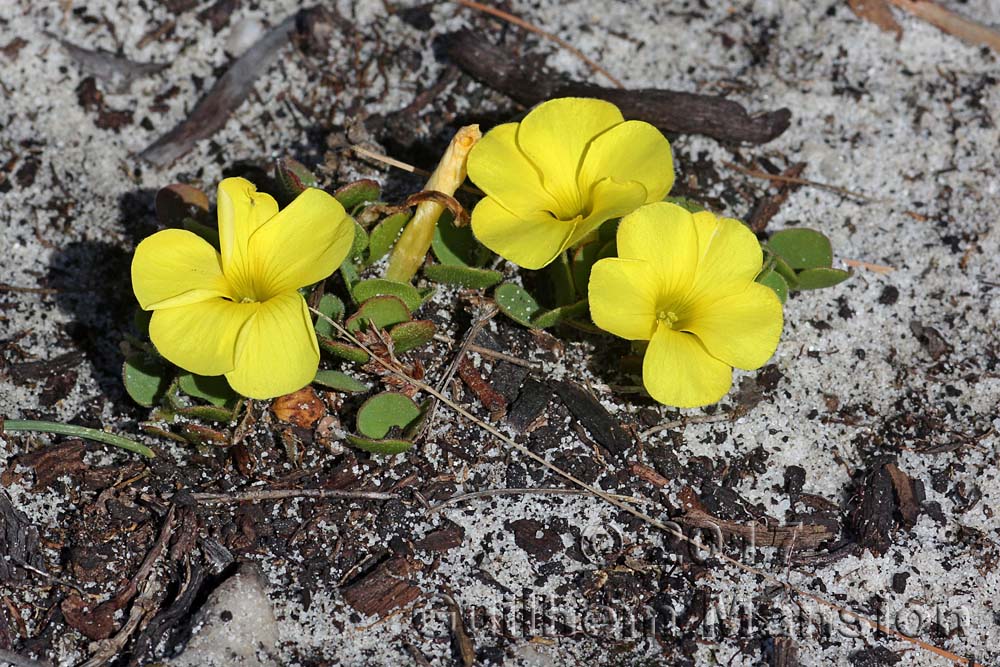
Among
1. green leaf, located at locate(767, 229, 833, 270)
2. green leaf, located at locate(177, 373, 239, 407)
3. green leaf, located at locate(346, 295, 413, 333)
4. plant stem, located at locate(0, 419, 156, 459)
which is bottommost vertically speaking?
plant stem, located at locate(0, 419, 156, 459)

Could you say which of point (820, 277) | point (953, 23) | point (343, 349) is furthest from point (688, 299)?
point (953, 23)

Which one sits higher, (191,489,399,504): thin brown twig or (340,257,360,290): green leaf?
(340,257,360,290): green leaf

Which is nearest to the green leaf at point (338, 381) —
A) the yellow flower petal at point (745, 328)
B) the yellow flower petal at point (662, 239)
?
the yellow flower petal at point (662, 239)

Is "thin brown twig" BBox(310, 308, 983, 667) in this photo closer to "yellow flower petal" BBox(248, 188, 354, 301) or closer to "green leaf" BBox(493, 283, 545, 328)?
"yellow flower petal" BBox(248, 188, 354, 301)

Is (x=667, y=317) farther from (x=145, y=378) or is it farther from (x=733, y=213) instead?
(x=145, y=378)

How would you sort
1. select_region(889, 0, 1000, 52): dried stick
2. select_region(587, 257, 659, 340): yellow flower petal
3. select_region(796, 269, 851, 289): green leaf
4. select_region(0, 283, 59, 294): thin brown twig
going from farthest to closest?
select_region(889, 0, 1000, 52): dried stick < select_region(0, 283, 59, 294): thin brown twig < select_region(796, 269, 851, 289): green leaf < select_region(587, 257, 659, 340): yellow flower petal

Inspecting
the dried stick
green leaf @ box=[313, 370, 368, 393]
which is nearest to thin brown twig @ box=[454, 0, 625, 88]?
the dried stick

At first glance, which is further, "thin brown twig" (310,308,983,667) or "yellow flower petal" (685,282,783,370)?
"thin brown twig" (310,308,983,667)
